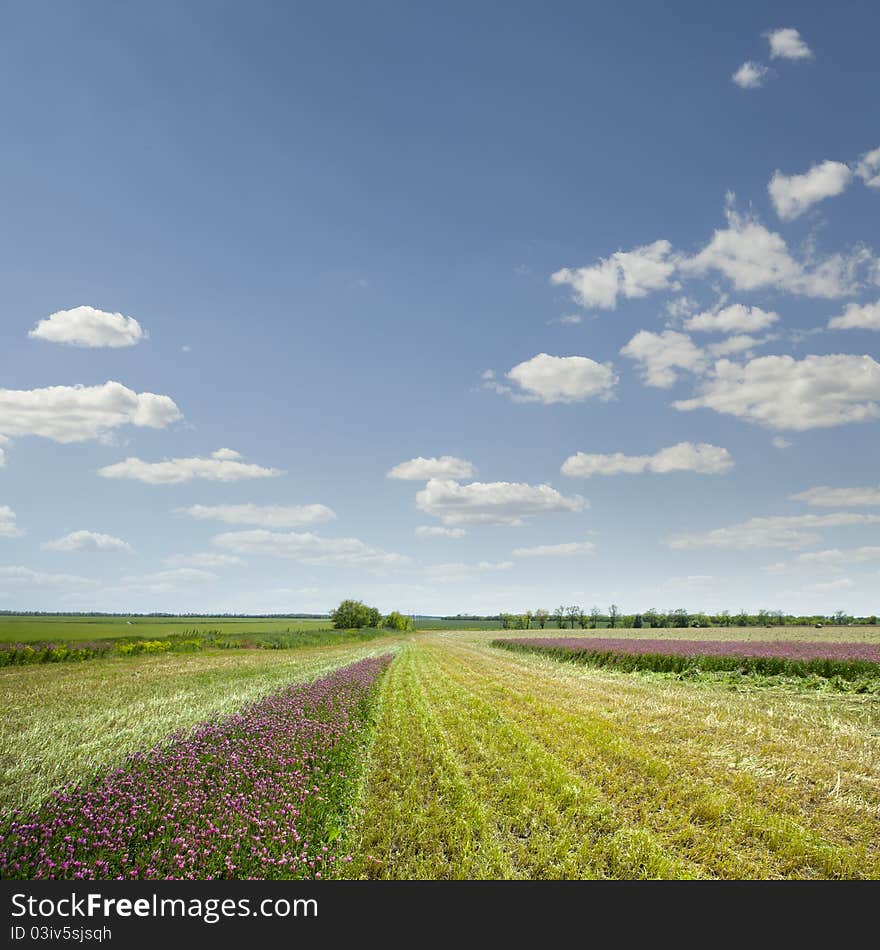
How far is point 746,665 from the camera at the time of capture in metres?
26.5

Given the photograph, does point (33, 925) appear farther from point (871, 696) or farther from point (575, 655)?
point (575, 655)

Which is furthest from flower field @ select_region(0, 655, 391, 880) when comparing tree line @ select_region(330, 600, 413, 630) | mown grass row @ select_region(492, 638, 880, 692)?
tree line @ select_region(330, 600, 413, 630)

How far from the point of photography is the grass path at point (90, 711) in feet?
26.9

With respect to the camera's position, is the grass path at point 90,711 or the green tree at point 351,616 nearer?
the grass path at point 90,711

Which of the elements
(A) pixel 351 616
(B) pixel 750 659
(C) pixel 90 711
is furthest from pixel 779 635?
(A) pixel 351 616

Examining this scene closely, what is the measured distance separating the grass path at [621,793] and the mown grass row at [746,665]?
8045 mm

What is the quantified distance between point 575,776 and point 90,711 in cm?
1395

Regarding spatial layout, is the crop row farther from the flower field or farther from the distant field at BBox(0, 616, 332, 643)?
the distant field at BBox(0, 616, 332, 643)

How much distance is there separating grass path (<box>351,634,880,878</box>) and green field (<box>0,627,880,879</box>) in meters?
0.03

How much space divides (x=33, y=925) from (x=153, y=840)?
1.32 meters

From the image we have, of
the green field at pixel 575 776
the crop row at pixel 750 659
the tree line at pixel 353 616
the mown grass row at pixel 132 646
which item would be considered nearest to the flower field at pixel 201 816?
the green field at pixel 575 776

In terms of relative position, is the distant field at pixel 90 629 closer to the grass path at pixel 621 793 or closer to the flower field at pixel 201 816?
the flower field at pixel 201 816

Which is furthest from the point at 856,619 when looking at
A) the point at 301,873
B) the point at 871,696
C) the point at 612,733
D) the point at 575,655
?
the point at 301,873

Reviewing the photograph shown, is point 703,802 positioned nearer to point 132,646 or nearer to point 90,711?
point 90,711
